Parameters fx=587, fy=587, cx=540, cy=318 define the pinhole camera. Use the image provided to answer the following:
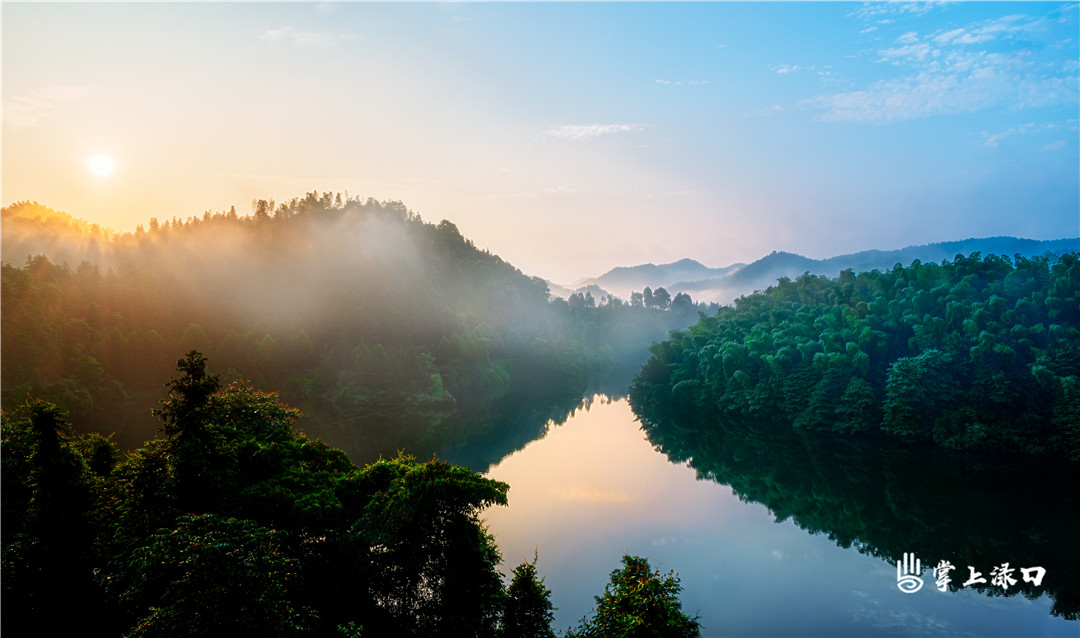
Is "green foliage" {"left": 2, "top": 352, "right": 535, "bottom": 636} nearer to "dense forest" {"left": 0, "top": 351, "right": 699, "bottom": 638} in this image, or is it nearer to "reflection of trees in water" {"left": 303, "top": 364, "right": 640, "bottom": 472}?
"dense forest" {"left": 0, "top": 351, "right": 699, "bottom": 638}

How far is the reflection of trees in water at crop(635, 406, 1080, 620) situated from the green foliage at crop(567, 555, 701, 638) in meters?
9.95

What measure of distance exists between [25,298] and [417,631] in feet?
140

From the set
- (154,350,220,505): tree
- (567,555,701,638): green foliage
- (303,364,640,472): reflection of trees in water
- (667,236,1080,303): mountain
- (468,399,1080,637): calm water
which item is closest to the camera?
(567,555,701,638): green foliage

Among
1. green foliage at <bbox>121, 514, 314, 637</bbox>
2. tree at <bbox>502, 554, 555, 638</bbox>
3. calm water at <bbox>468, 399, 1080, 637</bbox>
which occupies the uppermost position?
green foliage at <bbox>121, 514, 314, 637</bbox>

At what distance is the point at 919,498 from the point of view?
858 inches

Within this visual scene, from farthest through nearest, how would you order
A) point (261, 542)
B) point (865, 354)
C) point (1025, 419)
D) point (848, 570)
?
point (865, 354)
point (1025, 419)
point (848, 570)
point (261, 542)

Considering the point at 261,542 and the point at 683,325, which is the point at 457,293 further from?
the point at 261,542

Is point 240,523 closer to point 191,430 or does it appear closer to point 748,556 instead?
point 191,430

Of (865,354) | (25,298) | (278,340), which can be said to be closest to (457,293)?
(278,340)

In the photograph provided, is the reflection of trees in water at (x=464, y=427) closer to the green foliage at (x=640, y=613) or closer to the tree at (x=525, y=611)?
the tree at (x=525, y=611)

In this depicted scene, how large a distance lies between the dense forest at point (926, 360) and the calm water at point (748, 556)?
8.45 m

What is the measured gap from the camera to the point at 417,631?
10.6 metres

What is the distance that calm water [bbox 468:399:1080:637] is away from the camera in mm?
13297

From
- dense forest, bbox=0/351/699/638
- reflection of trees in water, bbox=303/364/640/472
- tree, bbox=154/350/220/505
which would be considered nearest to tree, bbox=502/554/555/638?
dense forest, bbox=0/351/699/638
